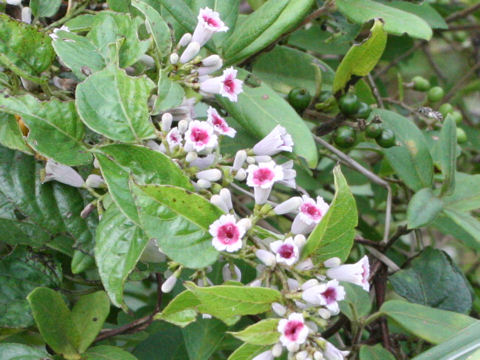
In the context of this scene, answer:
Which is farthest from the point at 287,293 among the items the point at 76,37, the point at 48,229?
the point at 76,37

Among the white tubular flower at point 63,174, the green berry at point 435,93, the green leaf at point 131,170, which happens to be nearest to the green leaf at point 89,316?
the white tubular flower at point 63,174

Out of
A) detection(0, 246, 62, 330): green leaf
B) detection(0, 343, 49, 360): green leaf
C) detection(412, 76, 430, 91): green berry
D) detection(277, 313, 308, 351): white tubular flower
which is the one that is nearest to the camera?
detection(277, 313, 308, 351): white tubular flower

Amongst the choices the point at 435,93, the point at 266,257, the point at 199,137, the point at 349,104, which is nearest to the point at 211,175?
the point at 199,137

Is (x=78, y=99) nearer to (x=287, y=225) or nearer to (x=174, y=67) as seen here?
(x=174, y=67)

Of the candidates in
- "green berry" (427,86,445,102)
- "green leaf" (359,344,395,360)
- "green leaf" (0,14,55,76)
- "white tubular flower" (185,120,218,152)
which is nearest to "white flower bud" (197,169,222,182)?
"white tubular flower" (185,120,218,152)

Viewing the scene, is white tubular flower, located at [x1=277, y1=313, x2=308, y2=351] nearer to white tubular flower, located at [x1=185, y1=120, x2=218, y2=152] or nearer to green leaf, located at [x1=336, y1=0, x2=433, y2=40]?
white tubular flower, located at [x1=185, y1=120, x2=218, y2=152]

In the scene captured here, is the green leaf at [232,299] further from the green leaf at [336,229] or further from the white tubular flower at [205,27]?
the white tubular flower at [205,27]

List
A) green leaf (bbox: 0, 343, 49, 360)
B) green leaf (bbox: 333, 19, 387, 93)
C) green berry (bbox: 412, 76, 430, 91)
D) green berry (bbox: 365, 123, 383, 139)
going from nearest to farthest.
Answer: green leaf (bbox: 0, 343, 49, 360), green leaf (bbox: 333, 19, 387, 93), green berry (bbox: 365, 123, 383, 139), green berry (bbox: 412, 76, 430, 91)
